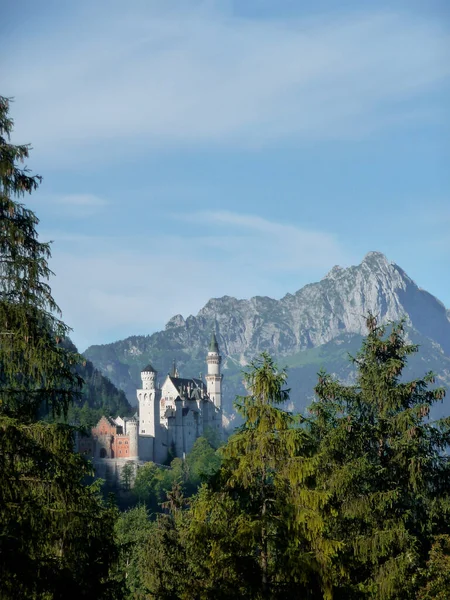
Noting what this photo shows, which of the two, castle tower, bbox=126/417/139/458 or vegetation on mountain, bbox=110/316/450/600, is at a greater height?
castle tower, bbox=126/417/139/458

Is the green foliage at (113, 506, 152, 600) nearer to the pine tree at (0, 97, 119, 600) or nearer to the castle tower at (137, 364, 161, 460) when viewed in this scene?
the pine tree at (0, 97, 119, 600)

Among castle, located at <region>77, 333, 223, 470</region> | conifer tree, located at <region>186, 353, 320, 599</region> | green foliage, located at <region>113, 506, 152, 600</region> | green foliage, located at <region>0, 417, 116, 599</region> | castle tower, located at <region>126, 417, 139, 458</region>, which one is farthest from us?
castle tower, located at <region>126, 417, 139, 458</region>

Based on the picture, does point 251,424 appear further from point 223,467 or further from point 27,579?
point 27,579

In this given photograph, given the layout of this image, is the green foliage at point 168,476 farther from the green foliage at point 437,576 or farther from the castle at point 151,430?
the green foliage at point 437,576

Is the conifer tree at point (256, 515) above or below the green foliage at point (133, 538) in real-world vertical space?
above

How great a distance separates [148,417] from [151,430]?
11.9ft

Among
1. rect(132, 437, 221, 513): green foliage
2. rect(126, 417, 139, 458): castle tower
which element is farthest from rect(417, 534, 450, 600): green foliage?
rect(126, 417, 139, 458): castle tower

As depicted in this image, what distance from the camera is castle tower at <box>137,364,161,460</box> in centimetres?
17125

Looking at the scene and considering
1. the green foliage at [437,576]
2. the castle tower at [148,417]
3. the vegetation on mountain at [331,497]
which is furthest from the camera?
the castle tower at [148,417]

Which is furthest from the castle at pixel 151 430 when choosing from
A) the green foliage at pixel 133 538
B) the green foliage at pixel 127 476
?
the green foliage at pixel 133 538

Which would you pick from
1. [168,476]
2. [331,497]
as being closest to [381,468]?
[331,497]

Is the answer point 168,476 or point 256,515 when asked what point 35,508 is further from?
point 168,476

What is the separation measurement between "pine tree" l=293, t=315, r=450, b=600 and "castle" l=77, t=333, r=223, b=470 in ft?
425

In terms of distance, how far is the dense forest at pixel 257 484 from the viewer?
15961 mm
